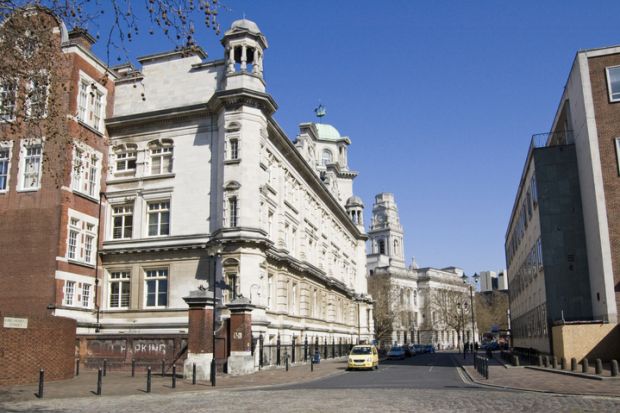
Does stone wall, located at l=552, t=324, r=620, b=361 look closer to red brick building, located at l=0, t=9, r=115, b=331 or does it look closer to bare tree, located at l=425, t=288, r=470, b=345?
red brick building, located at l=0, t=9, r=115, b=331

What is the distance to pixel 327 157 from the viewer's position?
79.8m

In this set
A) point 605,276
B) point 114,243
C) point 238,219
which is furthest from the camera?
point 114,243

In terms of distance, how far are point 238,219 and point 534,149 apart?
1917 centimetres

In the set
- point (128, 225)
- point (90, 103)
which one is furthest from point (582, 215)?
point (90, 103)

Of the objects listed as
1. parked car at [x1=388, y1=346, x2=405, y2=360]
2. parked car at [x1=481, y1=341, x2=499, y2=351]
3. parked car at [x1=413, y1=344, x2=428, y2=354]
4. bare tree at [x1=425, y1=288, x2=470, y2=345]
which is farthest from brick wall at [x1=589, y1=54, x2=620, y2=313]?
bare tree at [x1=425, y1=288, x2=470, y2=345]

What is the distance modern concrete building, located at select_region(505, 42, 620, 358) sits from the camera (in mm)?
32438

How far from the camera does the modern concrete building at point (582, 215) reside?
106 feet

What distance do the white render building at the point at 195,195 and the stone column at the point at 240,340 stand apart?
4502mm

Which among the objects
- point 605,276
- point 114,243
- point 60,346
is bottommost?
point 60,346

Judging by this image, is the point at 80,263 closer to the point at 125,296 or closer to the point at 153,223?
the point at 125,296

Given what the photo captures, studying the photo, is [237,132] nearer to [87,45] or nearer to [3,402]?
[87,45]

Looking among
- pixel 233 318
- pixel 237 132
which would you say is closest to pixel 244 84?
pixel 237 132

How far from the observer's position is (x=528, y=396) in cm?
1881

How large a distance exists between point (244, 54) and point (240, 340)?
19.0 metres
